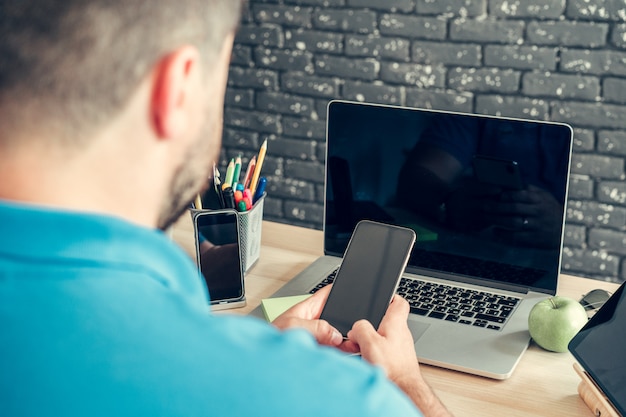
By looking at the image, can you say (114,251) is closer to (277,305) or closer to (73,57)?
(73,57)

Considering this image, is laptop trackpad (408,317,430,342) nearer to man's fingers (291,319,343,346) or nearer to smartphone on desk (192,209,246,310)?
man's fingers (291,319,343,346)

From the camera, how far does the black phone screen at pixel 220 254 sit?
1207mm

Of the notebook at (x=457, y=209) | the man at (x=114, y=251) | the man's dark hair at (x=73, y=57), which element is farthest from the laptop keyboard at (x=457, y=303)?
the man's dark hair at (x=73, y=57)

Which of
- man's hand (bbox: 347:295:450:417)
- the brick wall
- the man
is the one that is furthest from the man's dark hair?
the brick wall

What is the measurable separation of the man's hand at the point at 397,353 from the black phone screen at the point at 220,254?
0.27m

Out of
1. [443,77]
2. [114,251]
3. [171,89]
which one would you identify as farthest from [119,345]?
[443,77]

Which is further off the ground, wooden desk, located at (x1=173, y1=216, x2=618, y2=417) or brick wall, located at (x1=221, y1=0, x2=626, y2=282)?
brick wall, located at (x1=221, y1=0, x2=626, y2=282)

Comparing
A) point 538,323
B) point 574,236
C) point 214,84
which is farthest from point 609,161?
point 214,84

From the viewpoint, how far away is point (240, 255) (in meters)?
1.21

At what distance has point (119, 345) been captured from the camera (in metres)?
0.43

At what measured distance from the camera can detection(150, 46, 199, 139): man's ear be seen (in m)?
0.48

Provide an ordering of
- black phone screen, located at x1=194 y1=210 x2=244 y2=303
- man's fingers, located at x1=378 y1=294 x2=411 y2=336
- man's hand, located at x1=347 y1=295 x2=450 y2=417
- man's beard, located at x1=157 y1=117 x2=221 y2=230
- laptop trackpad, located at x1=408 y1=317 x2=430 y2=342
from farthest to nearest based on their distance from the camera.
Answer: black phone screen, located at x1=194 y1=210 x2=244 y2=303
laptop trackpad, located at x1=408 y1=317 x2=430 y2=342
man's fingers, located at x1=378 y1=294 x2=411 y2=336
man's hand, located at x1=347 y1=295 x2=450 y2=417
man's beard, located at x1=157 y1=117 x2=221 y2=230

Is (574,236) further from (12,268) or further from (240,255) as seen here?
(12,268)

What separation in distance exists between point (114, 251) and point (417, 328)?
0.73 m
